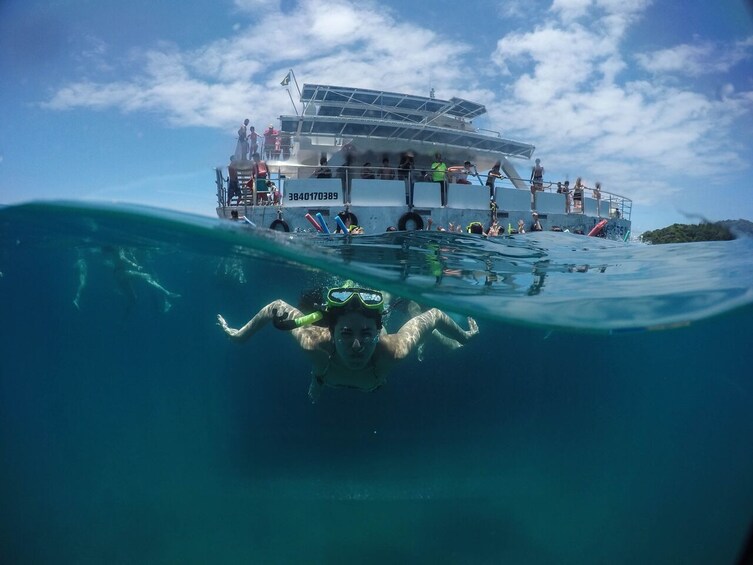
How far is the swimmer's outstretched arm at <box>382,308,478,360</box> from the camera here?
21.6 ft

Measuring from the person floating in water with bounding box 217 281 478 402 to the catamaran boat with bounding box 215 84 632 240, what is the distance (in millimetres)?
6864

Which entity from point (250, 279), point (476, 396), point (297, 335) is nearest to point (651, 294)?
point (297, 335)

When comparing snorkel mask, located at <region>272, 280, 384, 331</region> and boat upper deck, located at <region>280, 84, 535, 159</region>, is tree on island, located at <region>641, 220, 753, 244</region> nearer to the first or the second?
snorkel mask, located at <region>272, 280, 384, 331</region>

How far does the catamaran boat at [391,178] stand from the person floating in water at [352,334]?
6864 millimetres

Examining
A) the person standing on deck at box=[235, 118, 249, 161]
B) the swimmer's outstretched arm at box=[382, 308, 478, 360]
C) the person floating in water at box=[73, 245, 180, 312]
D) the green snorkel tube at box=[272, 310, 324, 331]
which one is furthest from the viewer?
the person standing on deck at box=[235, 118, 249, 161]

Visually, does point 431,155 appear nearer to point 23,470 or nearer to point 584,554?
point 584,554

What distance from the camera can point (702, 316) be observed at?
638 centimetres

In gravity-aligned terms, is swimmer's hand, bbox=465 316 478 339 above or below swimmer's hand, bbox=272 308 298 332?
below

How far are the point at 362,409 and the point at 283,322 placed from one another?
13.8 ft

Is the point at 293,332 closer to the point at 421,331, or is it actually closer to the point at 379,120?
the point at 421,331

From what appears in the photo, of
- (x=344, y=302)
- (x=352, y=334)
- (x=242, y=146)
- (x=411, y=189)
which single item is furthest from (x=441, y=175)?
(x=352, y=334)

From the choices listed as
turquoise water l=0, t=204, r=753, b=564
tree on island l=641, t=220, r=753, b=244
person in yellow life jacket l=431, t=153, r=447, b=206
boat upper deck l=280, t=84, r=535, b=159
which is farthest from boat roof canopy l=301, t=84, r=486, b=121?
tree on island l=641, t=220, r=753, b=244

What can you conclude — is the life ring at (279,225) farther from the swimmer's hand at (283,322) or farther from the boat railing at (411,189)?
the swimmer's hand at (283,322)

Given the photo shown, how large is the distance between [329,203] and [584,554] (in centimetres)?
1229
